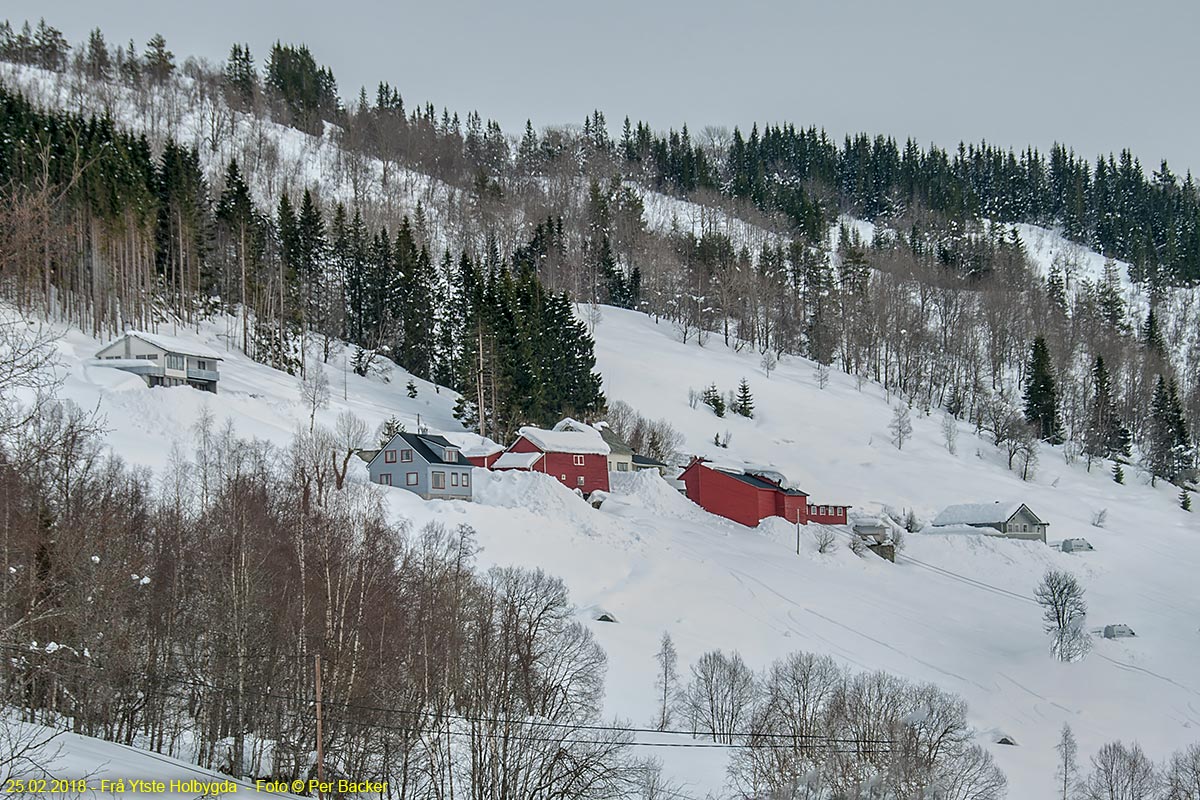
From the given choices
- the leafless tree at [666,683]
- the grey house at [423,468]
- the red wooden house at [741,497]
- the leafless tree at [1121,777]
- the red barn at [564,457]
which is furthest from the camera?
the red wooden house at [741,497]

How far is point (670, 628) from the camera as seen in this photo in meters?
39.5

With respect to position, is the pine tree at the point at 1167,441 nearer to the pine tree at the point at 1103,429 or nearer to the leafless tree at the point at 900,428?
the pine tree at the point at 1103,429

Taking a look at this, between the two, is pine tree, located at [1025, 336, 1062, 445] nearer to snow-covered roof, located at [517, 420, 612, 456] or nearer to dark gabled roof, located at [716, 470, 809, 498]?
dark gabled roof, located at [716, 470, 809, 498]

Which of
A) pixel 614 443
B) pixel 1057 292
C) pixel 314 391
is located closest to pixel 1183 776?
pixel 614 443

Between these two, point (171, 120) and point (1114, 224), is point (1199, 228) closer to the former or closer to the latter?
point (1114, 224)

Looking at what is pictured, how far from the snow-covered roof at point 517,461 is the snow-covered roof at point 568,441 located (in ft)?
2.50

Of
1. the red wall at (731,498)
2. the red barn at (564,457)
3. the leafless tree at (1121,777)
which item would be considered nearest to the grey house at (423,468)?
the red barn at (564,457)

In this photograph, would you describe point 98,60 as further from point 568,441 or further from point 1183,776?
point 1183,776

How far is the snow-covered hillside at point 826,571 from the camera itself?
3784cm

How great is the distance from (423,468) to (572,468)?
10.5m

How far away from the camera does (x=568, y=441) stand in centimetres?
5788

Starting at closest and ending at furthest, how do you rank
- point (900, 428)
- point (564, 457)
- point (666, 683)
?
point (666, 683), point (564, 457), point (900, 428)

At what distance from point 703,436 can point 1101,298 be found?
80.0 m

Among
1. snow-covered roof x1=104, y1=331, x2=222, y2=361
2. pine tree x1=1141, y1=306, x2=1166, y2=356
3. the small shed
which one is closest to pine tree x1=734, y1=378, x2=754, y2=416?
the small shed
